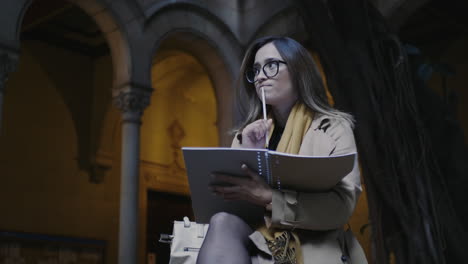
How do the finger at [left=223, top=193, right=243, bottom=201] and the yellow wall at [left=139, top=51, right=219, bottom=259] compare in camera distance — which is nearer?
the finger at [left=223, top=193, right=243, bottom=201]

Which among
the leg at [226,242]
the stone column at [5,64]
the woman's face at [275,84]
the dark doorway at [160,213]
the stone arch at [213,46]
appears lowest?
the leg at [226,242]

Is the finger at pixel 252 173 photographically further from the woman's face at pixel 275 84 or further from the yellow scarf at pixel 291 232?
the woman's face at pixel 275 84

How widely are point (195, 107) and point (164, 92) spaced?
2.76ft

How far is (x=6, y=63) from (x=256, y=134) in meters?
4.91

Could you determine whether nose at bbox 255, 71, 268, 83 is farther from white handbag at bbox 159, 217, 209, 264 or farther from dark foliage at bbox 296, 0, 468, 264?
dark foliage at bbox 296, 0, 468, 264

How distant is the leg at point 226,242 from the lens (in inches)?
64.1

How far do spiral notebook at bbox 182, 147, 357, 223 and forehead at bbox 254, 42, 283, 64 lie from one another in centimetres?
50

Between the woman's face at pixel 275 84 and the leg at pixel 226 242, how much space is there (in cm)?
48

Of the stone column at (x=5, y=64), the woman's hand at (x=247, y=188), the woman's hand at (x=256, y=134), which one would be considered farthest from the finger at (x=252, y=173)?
the stone column at (x=5, y=64)

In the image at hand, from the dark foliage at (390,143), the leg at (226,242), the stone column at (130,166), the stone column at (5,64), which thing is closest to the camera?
the leg at (226,242)

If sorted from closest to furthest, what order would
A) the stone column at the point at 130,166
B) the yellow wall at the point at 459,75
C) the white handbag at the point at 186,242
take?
the white handbag at the point at 186,242 → the stone column at the point at 130,166 → the yellow wall at the point at 459,75

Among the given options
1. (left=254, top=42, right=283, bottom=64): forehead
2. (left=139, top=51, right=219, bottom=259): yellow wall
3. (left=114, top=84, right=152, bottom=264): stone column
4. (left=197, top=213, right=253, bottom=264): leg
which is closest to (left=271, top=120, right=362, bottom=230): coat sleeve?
(left=197, top=213, right=253, bottom=264): leg

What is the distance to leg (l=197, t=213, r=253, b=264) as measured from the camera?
5.34 feet

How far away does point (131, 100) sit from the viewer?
7406 millimetres
